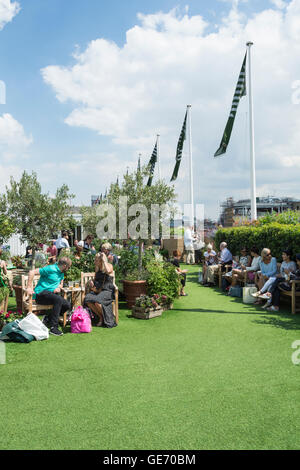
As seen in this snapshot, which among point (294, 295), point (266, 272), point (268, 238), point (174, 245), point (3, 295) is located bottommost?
point (294, 295)

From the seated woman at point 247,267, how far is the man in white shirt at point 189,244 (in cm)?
607

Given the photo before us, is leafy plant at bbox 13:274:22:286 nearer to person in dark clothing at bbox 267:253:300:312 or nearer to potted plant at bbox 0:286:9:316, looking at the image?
potted plant at bbox 0:286:9:316

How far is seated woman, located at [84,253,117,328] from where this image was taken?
247 inches

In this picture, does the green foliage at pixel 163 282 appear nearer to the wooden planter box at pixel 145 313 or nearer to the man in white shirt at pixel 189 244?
the wooden planter box at pixel 145 313

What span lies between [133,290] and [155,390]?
13.2 ft

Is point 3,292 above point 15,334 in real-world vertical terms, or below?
above

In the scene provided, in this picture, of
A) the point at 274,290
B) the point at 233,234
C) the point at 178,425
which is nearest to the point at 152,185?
the point at 274,290

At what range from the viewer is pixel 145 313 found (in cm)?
684

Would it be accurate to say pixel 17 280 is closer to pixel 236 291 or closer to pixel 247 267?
pixel 236 291

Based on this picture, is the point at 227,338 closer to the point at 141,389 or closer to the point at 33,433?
the point at 141,389

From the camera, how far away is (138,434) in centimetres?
285

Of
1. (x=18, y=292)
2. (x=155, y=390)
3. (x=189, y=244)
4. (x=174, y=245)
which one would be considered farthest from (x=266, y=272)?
(x=174, y=245)

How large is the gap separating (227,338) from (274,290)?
2.55 meters

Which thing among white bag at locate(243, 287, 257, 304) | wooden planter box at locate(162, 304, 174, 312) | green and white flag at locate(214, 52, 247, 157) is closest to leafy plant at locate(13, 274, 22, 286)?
wooden planter box at locate(162, 304, 174, 312)
